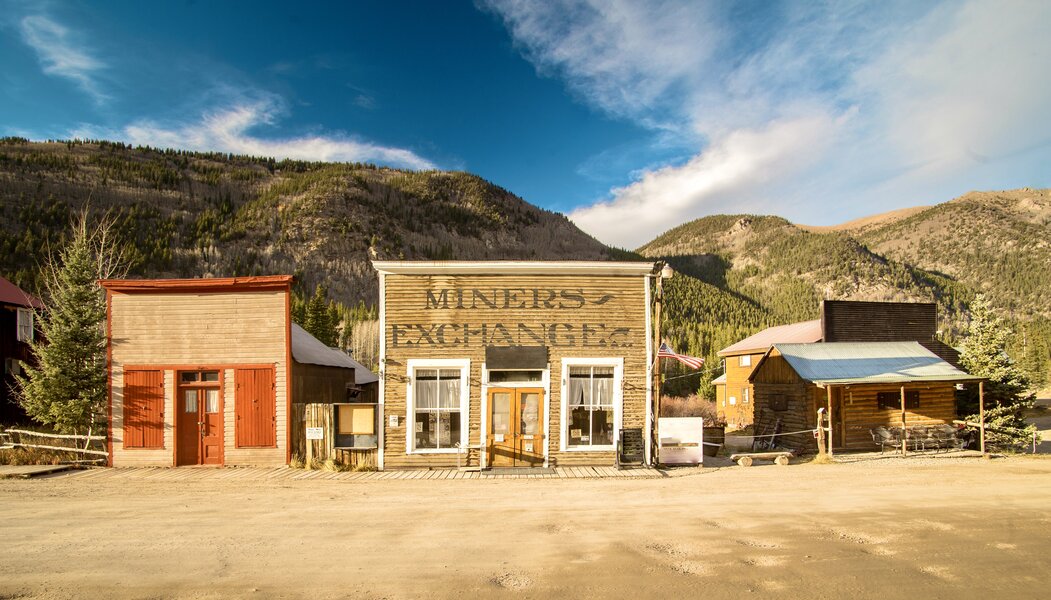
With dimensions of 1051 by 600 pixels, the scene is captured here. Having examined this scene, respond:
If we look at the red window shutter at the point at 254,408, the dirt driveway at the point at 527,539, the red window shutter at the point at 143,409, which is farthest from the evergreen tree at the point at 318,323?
the dirt driveway at the point at 527,539

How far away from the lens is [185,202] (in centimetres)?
12306

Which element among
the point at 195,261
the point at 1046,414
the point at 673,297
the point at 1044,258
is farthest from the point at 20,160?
the point at 1044,258

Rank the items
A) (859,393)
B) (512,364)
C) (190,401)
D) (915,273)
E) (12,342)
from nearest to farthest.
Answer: (512,364) → (190,401) → (859,393) → (12,342) → (915,273)

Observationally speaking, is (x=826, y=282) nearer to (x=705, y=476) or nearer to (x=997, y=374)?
(x=997, y=374)

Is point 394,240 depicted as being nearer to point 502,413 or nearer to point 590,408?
point 502,413

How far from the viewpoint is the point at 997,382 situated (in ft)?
70.9

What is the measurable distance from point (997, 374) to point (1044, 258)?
18928 cm

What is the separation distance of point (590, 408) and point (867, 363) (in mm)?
12223

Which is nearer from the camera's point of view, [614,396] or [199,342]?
[614,396]

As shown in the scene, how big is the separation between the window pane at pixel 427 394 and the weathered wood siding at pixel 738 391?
25.8m

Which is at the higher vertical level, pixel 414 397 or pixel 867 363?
pixel 867 363

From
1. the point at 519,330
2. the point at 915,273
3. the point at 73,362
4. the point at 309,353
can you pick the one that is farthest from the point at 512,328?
the point at 915,273

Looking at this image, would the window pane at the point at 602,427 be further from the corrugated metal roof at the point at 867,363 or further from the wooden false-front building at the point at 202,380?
the wooden false-front building at the point at 202,380

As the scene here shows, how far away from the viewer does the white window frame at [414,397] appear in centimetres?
1484
